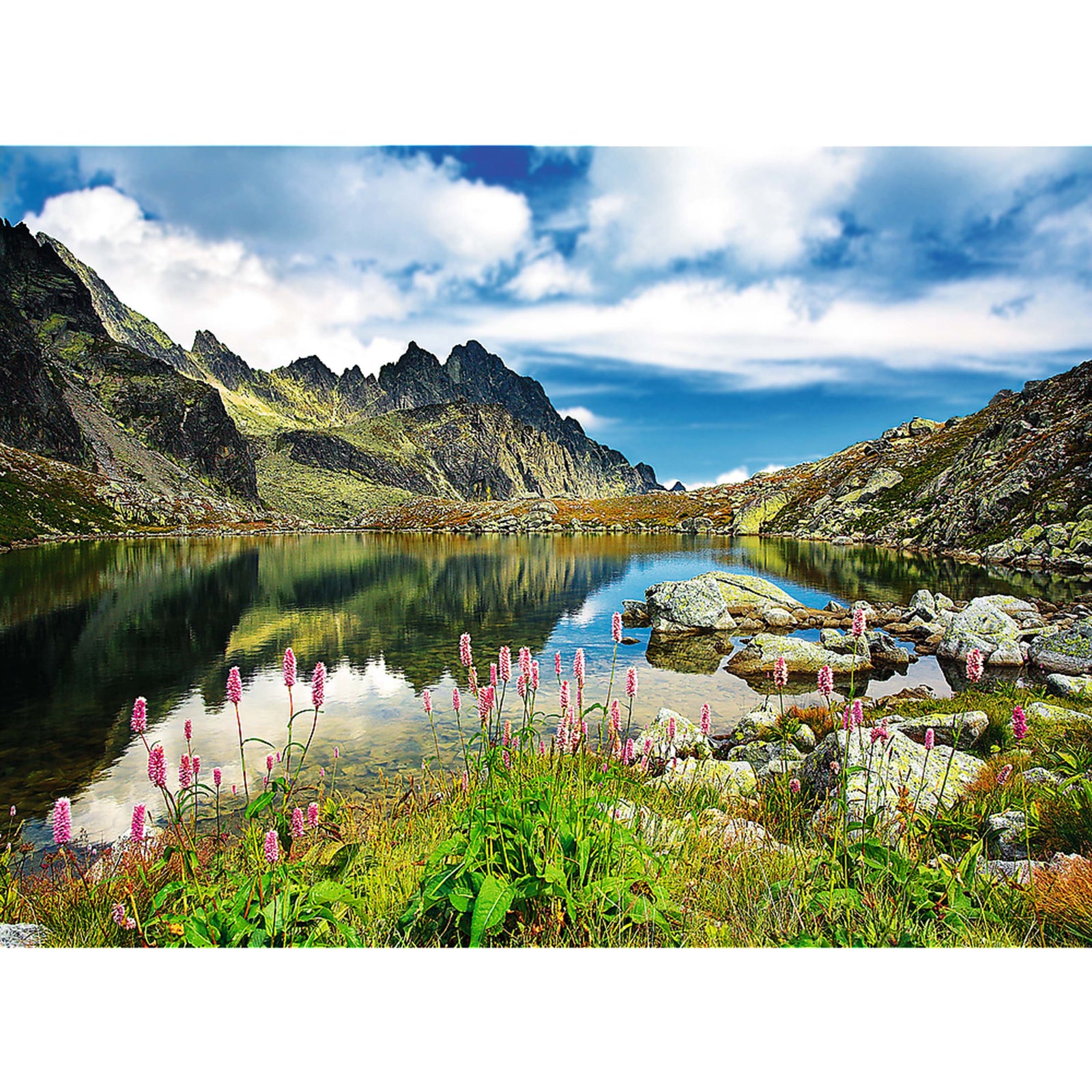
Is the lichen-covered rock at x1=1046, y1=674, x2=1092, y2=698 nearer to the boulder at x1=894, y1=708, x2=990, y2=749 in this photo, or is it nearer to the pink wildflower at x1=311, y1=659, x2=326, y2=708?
the boulder at x1=894, y1=708, x2=990, y2=749

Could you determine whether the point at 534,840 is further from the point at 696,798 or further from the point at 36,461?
the point at 36,461

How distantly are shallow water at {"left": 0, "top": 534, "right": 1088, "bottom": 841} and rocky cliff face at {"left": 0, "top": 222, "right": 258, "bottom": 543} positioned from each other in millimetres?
96475

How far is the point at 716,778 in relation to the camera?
6.99m

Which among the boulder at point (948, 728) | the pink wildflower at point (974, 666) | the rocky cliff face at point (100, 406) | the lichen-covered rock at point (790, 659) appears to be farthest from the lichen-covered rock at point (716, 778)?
the rocky cliff face at point (100, 406)

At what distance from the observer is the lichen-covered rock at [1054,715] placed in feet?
24.4

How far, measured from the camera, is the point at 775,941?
9.84ft

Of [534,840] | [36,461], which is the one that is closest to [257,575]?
[534,840]

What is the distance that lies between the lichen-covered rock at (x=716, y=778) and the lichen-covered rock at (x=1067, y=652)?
415 inches

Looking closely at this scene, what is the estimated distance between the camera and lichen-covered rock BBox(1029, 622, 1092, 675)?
1311 centimetres

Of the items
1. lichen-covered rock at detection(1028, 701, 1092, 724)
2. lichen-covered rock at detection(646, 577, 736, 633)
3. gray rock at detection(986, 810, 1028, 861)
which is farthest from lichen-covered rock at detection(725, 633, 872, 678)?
gray rock at detection(986, 810, 1028, 861)

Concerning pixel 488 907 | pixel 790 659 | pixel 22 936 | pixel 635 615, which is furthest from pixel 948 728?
pixel 635 615

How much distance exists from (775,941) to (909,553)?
195 ft

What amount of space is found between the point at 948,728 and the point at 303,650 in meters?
16.2

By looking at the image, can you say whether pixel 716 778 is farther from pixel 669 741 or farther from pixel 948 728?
pixel 948 728
